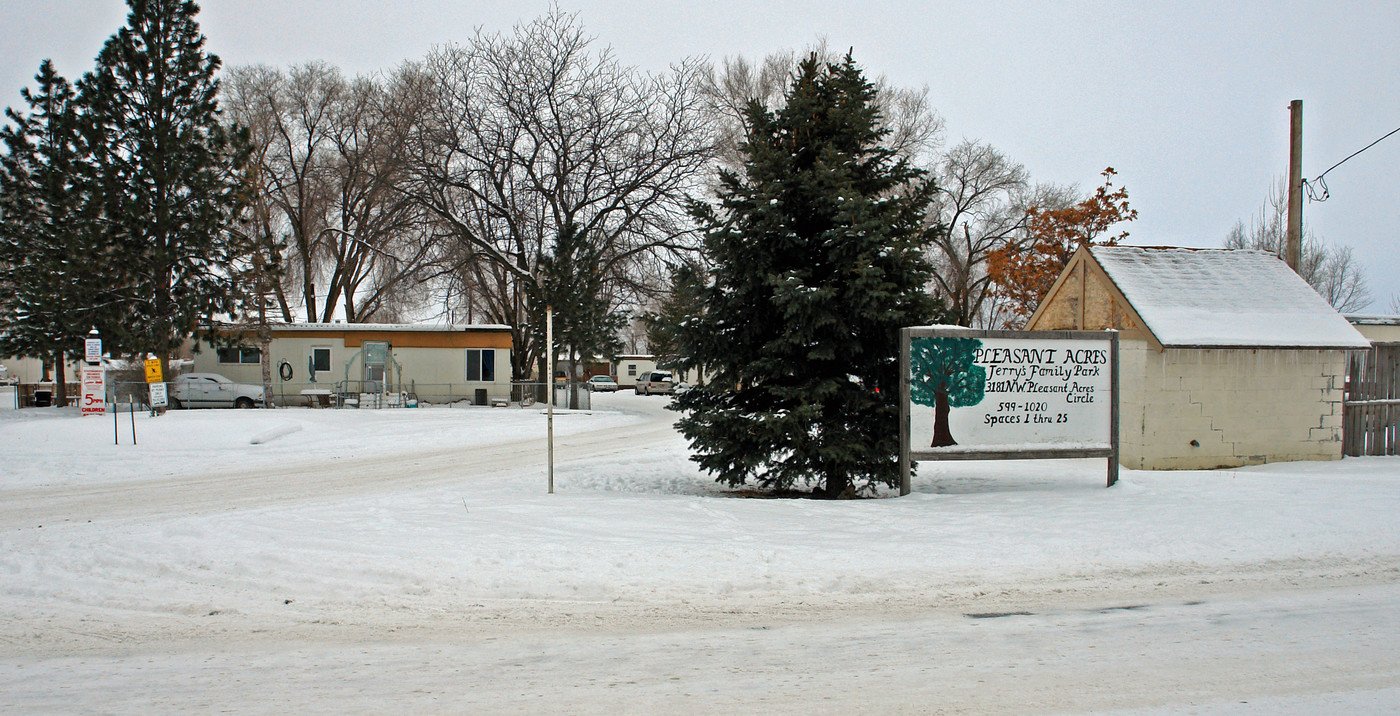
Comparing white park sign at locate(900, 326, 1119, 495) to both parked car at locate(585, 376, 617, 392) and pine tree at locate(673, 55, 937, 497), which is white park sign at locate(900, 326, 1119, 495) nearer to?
pine tree at locate(673, 55, 937, 497)

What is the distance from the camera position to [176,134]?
89.8ft

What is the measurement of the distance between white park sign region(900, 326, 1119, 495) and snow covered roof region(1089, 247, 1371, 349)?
3.36 meters

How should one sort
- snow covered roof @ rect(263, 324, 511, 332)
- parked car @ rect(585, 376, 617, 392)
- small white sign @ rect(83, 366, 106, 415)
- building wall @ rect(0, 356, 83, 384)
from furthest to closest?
parked car @ rect(585, 376, 617, 392)
building wall @ rect(0, 356, 83, 384)
snow covered roof @ rect(263, 324, 511, 332)
small white sign @ rect(83, 366, 106, 415)

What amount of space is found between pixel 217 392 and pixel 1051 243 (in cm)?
3265

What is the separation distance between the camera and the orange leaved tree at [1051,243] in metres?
28.8

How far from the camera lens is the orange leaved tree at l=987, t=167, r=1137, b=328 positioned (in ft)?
94.4

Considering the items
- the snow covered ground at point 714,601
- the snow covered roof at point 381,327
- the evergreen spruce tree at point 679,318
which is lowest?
the snow covered ground at point 714,601

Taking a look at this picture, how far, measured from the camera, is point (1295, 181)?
16094 mm

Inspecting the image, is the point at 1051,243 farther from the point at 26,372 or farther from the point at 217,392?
the point at 26,372

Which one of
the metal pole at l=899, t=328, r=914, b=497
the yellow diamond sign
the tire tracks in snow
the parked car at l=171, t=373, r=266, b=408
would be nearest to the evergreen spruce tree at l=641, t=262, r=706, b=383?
the metal pole at l=899, t=328, r=914, b=497

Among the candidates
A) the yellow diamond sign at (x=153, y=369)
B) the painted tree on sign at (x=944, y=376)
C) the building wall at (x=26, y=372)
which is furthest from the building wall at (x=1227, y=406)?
the building wall at (x=26, y=372)

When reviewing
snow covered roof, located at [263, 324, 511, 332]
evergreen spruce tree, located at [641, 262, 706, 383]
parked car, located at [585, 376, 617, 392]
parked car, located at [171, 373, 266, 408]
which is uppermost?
snow covered roof, located at [263, 324, 511, 332]

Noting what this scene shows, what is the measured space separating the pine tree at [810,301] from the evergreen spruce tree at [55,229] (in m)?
25.2

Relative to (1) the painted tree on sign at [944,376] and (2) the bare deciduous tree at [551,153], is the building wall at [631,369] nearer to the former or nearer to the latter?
(2) the bare deciduous tree at [551,153]
